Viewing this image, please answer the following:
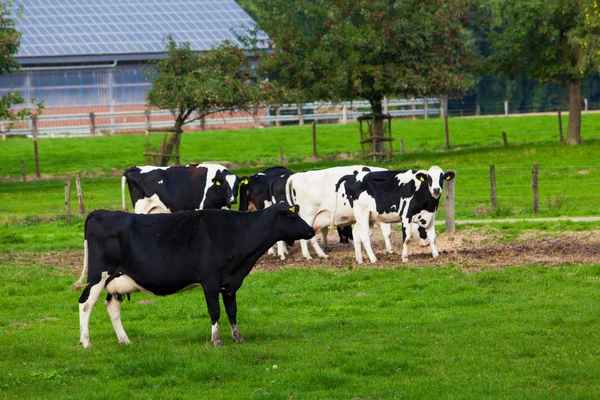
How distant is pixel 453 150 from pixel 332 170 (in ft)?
75.0

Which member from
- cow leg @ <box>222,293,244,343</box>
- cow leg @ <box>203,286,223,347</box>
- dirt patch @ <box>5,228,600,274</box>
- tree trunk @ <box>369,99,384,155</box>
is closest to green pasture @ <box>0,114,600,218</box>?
tree trunk @ <box>369,99,384,155</box>

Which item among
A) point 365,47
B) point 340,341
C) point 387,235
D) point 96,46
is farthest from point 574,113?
point 340,341

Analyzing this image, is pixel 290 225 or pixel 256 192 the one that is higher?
pixel 290 225

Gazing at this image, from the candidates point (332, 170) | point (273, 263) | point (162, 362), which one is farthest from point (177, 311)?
point (332, 170)

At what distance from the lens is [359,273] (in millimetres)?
16219

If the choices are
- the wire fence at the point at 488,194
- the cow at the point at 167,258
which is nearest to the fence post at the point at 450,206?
the wire fence at the point at 488,194

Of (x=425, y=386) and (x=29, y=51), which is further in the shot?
(x=29, y=51)

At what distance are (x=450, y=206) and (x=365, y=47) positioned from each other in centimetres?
1551

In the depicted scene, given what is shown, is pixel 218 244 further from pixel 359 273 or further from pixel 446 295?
A: pixel 359 273

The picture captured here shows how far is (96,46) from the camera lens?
51.8 metres

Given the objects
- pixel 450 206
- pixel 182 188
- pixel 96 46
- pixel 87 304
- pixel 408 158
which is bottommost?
pixel 87 304

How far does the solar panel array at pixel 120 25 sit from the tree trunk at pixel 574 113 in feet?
56.6

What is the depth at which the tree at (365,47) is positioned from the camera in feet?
114

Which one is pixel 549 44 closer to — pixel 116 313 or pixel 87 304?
pixel 116 313
